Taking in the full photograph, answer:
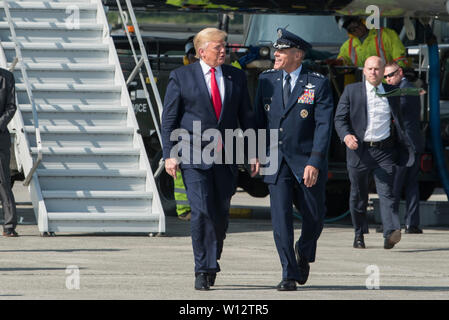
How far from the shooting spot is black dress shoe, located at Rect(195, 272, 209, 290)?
29.4 feet

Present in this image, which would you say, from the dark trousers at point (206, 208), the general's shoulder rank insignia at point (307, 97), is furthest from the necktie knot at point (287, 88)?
the dark trousers at point (206, 208)

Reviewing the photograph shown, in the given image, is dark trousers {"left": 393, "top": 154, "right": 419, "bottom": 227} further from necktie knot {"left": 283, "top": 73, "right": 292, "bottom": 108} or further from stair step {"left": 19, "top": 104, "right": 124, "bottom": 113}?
necktie knot {"left": 283, "top": 73, "right": 292, "bottom": 108}

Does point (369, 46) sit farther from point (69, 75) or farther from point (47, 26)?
point (47, 26)

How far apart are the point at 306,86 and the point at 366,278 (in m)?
1.76

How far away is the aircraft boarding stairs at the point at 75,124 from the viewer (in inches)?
521

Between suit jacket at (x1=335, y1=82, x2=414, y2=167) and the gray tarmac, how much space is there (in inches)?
37.8

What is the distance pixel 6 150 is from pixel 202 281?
4557 mm

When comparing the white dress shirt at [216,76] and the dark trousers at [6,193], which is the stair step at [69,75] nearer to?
the dark trousers at [6,193]

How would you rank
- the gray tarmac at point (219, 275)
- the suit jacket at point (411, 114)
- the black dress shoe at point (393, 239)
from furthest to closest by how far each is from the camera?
1. the suit jacket at point (411, 114)
2. the black dress shoe at point (393, 239)
3. the gray tarmac at point (219, 275)

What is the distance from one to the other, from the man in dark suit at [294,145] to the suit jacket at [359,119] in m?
3.13

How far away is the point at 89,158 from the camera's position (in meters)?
13.8

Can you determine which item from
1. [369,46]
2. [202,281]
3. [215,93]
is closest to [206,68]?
[215,93]
